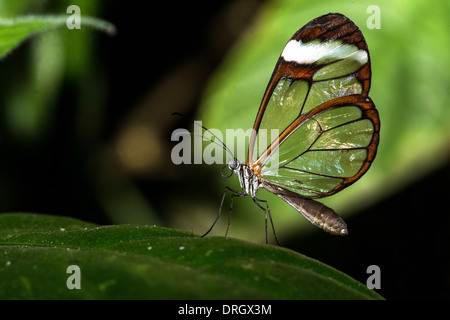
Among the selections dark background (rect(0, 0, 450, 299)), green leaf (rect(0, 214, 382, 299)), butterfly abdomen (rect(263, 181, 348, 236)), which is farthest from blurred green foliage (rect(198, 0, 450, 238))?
green leaf (rect(0, 214, 382, 299))

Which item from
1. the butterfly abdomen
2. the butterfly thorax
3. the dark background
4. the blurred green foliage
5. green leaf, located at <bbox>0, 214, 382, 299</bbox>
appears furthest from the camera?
the dark background

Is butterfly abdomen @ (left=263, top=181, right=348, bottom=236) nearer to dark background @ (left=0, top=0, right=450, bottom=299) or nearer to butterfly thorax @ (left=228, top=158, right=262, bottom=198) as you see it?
butterfly thorax @ (left=228, top=158, right=262, bottom=198)

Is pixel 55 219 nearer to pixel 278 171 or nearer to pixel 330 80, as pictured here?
pixel 278 171

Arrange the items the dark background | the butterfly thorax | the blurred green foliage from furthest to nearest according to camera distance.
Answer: the dark background → the blurred green foliage → the butterfly thorax

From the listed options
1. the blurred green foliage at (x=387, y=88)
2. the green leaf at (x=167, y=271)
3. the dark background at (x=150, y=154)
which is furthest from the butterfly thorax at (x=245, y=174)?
the dark background at (x=150, y=154)

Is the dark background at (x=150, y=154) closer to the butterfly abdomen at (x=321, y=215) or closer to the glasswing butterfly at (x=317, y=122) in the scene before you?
the glasswing butterfly at (x=317, y=122)

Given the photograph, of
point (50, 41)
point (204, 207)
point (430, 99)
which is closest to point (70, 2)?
point (50, 41)
